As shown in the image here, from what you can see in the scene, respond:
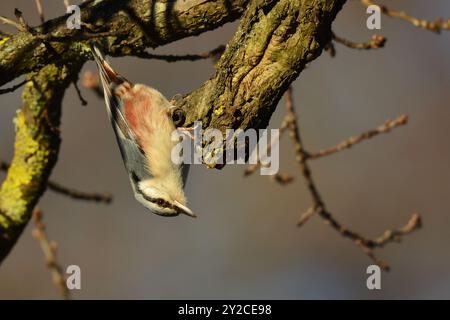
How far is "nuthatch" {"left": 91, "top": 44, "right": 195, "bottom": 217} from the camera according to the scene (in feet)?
13.1

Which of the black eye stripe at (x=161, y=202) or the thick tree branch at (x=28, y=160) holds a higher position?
the thick tree branch at (x=28, y=160)

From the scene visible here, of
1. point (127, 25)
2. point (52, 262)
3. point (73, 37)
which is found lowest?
point (52, 262)

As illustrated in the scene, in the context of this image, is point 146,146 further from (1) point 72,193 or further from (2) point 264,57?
(2) point 264,57

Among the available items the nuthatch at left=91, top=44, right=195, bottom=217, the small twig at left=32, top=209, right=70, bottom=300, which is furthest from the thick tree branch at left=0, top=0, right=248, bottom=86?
the small twig at left=32, top=209, right=70, bottom=300

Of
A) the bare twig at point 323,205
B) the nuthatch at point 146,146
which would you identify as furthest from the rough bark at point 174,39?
the bare twig at point 323,205

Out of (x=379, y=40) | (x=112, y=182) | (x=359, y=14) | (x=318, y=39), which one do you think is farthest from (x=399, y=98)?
(x=318, y=39)

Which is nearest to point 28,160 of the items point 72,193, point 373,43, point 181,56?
point 72,193

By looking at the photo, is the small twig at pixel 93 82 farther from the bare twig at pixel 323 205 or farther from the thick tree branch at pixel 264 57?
the thick tree branch at pixel 264 57

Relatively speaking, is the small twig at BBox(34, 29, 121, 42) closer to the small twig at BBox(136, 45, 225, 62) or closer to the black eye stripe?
the small twig at BBox(136, 45, 225, 62)

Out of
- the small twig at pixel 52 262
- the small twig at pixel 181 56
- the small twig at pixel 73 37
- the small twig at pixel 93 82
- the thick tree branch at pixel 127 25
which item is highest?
the small twig at pixel 93 82

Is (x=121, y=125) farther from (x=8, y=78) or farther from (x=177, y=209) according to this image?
(x=8, y=78)

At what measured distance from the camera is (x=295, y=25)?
294cm

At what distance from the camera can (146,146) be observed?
4070mm

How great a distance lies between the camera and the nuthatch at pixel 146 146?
3986mm
